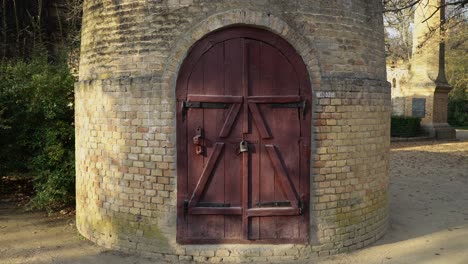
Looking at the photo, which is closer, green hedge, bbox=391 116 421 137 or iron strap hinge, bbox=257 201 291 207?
iron strap hinge, bbox=257 201 291 207

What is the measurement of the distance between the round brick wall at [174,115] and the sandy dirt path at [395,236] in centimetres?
29

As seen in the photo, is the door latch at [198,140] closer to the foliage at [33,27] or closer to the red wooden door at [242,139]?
the red wooden door at [242,139]

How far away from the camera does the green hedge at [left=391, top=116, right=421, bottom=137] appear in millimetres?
22406

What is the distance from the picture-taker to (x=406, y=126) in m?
22.5

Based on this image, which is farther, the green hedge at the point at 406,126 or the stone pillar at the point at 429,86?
the green hedge at the point at 406,126

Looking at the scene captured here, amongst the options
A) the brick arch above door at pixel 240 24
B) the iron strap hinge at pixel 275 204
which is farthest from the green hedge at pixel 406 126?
the iron strap hinge at pixel 275 204

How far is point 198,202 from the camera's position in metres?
5.29

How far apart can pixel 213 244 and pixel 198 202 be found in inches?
22.9

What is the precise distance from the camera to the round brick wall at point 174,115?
207 inches

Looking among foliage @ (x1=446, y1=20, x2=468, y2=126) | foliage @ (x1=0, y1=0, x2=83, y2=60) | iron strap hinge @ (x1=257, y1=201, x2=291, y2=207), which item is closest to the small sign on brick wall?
iron strap hinge @ (x1=257, y1=201, x2=291, y2=207)

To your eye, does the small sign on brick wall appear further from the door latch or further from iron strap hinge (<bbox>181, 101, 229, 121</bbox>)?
the door latch

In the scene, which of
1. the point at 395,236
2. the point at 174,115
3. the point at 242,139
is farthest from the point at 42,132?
the point at 395,236

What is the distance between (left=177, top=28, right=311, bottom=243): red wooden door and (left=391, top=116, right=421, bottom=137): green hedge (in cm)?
1914

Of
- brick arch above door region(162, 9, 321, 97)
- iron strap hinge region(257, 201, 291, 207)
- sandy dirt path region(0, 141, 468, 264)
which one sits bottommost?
sandy dirt path region(0, 141, 468, 264)
